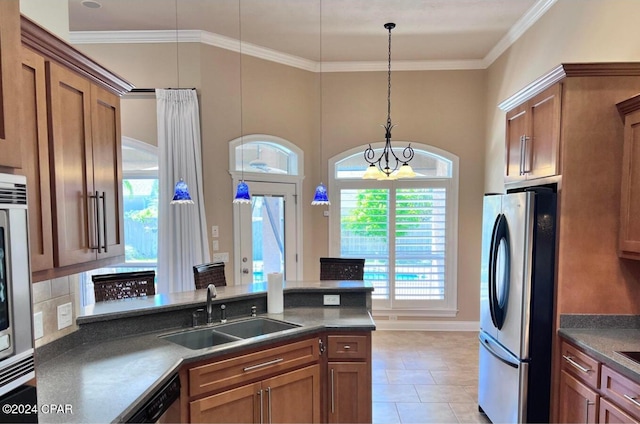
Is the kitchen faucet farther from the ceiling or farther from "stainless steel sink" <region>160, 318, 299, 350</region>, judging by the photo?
the ceiling

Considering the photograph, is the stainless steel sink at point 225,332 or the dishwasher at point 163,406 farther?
the stainless steel sink at point 225,332

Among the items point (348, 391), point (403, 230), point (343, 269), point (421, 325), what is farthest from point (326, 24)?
point (421, 325)

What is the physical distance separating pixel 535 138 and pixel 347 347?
210 centimetres

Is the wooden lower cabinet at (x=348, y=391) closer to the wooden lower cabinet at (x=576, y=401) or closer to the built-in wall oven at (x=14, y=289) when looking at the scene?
the wooden lower cabinet at (x=576, y=401)

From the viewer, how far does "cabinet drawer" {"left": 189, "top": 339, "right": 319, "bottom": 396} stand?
205cm

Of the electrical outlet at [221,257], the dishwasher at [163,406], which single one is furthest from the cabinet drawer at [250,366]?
the electrical outlet at [221,257]

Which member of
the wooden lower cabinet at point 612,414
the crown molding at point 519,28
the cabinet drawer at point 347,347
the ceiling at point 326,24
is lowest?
the wooden lower cabinet at point 612,414

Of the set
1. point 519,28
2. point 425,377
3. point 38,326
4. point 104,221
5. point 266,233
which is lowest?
point 425,377

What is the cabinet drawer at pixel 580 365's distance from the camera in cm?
213

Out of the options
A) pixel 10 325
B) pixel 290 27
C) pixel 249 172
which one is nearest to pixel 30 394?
pixel 10 325

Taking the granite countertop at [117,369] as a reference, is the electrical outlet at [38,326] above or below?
above

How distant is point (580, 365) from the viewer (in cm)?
226

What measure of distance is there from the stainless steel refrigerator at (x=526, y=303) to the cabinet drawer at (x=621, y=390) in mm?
492

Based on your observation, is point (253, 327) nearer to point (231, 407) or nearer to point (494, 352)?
point (231, 407)
